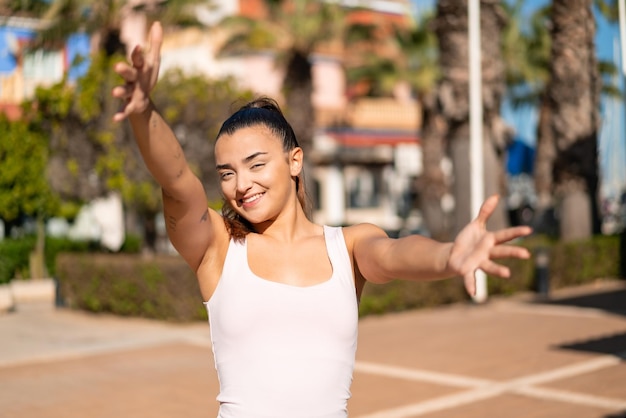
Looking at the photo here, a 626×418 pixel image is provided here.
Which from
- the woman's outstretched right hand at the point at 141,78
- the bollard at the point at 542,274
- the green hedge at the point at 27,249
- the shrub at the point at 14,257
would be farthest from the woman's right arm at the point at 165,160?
the shrub at the point at 14,257

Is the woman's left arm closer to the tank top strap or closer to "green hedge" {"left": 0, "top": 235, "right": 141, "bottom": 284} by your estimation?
the tank top strap

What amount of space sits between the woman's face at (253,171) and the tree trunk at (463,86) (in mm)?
14199

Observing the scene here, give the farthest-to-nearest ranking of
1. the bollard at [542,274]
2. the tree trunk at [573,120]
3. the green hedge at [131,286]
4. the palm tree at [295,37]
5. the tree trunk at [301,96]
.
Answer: the palm tree at [295,37], the tree trunk at [301,96], the tree trunk at [573,120], the bollard at [542,274], the green hedge at [131,286]

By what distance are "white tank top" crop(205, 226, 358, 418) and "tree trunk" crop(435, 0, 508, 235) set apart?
14273 millimetres

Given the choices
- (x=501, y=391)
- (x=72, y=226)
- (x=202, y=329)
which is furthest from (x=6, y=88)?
(x=501, y=391)

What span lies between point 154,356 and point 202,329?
79.8 inches

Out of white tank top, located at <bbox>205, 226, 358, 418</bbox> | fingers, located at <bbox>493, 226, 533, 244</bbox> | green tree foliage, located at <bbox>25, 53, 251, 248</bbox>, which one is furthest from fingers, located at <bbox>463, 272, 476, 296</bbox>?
green tree foliage, located at <bbox>25, 53, 251, 248</bbox>

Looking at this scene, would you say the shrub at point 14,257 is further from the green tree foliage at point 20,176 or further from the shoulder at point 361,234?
the shoulder at point 361,234

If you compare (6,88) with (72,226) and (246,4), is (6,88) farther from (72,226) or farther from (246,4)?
(246,4)

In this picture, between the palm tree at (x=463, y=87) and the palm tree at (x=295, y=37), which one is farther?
the palm tree at (x=295, y=37)

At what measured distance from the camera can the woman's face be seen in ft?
7.73

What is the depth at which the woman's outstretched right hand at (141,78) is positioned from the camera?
6.26ft

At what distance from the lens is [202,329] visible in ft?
40.7

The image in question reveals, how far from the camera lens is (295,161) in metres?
2.52
